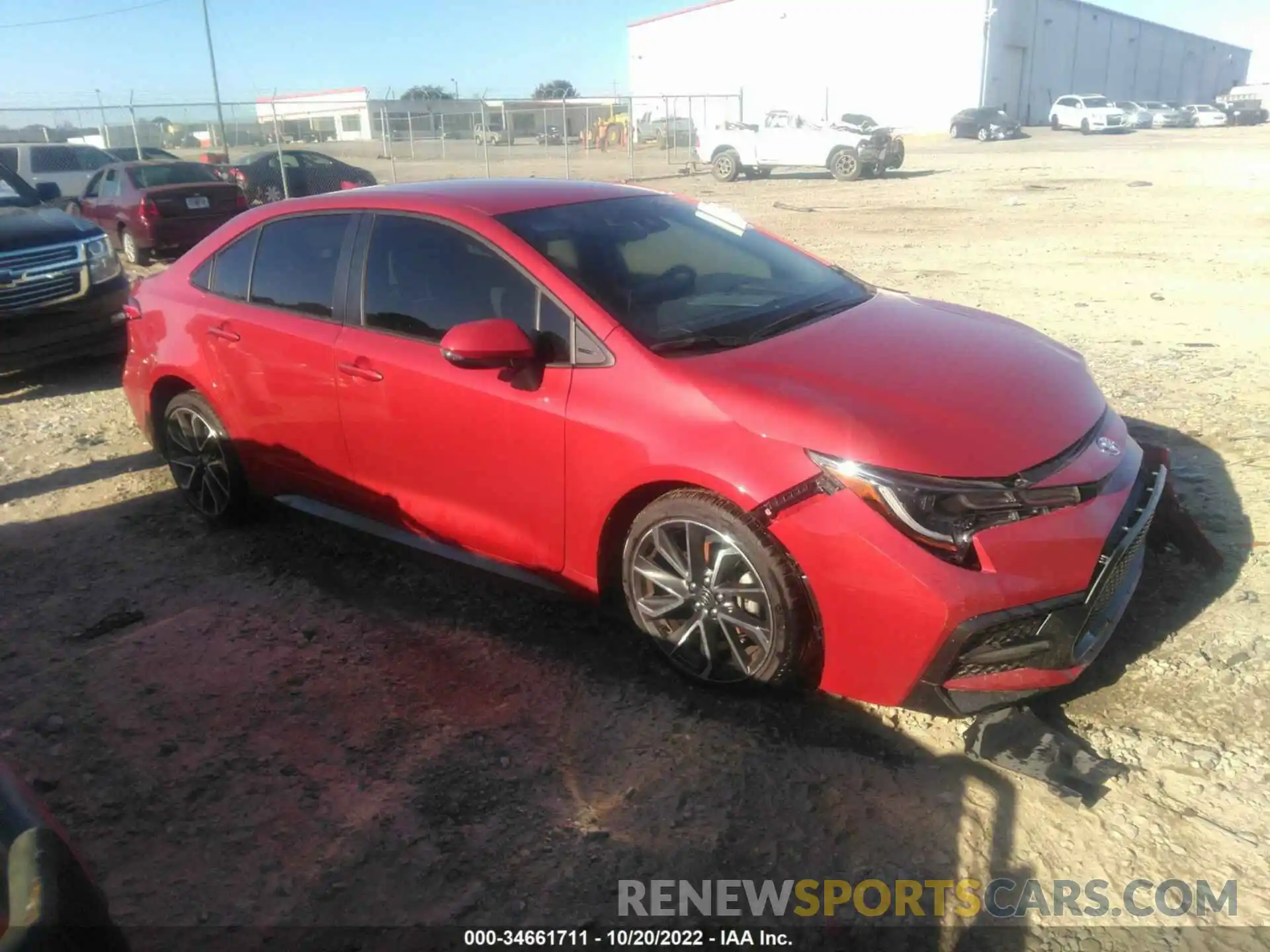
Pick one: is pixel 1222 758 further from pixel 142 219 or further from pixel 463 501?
pixel 142 219

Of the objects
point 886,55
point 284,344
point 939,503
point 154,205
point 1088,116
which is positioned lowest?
point 939,503

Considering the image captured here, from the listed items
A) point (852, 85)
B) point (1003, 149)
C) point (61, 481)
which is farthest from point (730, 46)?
point (61, 481)

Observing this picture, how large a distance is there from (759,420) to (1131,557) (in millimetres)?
1325

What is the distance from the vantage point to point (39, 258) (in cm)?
758

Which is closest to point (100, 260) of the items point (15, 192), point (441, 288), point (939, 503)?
point (15, 192)

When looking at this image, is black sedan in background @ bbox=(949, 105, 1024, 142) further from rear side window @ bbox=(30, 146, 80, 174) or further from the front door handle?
the front door handle

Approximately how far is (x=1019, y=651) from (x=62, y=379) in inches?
316

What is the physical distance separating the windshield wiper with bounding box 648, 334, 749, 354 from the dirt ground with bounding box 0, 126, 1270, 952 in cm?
115

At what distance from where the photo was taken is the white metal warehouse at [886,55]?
54.1m

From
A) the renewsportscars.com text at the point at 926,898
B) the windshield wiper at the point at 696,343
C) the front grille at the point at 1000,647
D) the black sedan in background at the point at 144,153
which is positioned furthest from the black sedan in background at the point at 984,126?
the renewsportscars.com text at the point at 926,898

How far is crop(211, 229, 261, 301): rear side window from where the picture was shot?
14.7ft

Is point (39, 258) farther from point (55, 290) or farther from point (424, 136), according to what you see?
point (424, 136)

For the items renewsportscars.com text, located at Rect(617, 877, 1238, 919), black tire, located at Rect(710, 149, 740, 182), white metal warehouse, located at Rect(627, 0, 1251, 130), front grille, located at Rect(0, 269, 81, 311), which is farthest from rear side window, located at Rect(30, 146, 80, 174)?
white metal warehouse, located at Rect(627, 0, 1251, 130)

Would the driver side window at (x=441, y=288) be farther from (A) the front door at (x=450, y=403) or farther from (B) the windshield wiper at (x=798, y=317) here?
(B) the windshield wiper at (x=798, y=317)
